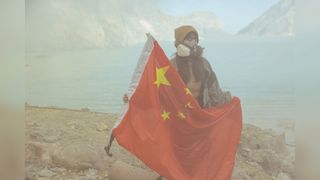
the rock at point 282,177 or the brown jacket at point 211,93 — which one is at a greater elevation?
the brown jacket at point 211,93

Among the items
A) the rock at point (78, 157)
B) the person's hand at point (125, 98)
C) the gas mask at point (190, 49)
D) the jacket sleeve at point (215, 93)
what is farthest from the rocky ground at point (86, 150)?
the gas mask at point (190, 49)

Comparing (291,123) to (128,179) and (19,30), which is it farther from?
(19,30)

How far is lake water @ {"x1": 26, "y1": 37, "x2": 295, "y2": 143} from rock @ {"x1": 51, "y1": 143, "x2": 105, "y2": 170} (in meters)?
0.25

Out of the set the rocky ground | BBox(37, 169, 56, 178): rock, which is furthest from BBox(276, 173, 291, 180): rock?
BBox(37, 169, 56, 178): rock

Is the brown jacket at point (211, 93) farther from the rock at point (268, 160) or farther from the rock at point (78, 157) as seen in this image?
the rock at point (78, 157)

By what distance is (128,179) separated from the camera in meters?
2.95

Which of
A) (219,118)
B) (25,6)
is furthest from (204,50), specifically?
(25,6)

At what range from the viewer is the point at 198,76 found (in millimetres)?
2951

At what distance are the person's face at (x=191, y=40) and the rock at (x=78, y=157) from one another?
0.86 m

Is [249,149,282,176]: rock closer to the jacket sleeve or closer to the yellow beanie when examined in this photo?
the jacket sleeve

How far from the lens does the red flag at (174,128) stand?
114 inches

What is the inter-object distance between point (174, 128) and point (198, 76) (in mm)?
348

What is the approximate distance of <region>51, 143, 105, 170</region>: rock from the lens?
2.99 metres

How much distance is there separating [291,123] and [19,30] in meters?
1.79
